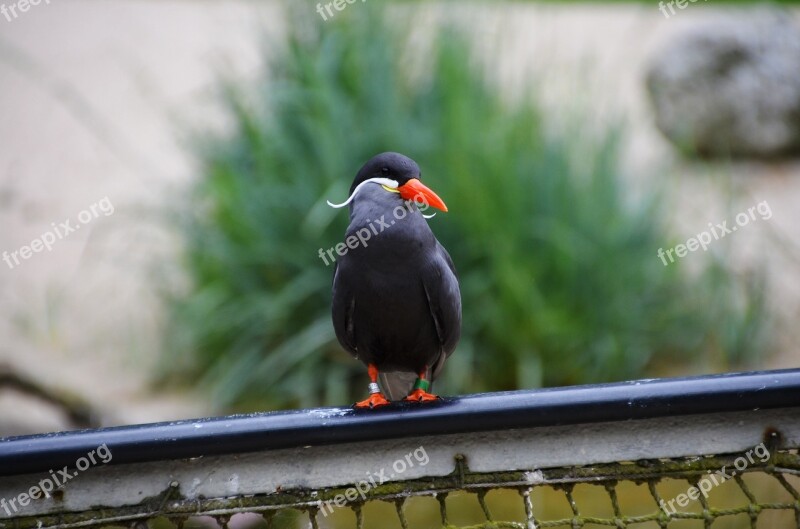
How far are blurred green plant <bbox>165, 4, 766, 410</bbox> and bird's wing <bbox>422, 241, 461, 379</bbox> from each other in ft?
5.43

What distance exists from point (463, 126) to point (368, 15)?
0.76m

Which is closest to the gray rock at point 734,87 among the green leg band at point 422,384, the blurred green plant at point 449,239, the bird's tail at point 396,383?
the blurred green plant at point 449,239

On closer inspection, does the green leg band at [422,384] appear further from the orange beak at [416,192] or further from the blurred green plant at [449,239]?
the blurred green plant at [449,239]

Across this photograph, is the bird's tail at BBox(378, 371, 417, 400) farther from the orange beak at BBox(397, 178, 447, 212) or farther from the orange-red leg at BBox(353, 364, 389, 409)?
the orange beak at BBox(397, 178, 447, 212)

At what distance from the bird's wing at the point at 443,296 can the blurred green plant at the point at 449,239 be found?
1.65 meters

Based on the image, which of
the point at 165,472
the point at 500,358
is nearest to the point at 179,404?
the point at 500,358

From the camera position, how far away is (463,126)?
145 inches

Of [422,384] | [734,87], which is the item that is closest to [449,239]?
[422,384]

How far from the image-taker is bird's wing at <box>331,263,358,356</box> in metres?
1.90

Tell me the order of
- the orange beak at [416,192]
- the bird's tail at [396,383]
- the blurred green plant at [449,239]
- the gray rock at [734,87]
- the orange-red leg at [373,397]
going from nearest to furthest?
the orange-red leg at [373,397] → the orange beak at [416,192] → the bird's tail at [396,383] → the blurred green plant at [449,239] → the gray rock at [734,87]

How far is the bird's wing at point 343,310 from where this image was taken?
1.90 meters

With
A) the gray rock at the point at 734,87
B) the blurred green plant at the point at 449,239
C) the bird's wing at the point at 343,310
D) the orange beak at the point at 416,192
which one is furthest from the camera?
the gray rock at the point at 734,87

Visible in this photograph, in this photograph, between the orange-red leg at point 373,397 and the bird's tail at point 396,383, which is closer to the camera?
the orange-red leg at point 373,397

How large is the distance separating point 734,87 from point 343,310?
4.81 m
